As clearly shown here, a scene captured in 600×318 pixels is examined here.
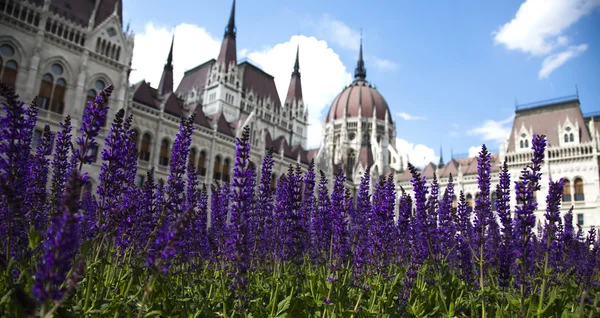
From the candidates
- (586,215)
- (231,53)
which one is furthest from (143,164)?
(586,215)

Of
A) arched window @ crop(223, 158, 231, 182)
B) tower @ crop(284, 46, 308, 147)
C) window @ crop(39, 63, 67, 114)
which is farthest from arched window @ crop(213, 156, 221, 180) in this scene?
tower @ crop(284, 46, 308, 147)

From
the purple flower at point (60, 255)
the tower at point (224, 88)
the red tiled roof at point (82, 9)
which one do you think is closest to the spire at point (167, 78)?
the tower at point (224, 88)

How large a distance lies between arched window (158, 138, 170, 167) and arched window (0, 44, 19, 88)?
38.4 ft

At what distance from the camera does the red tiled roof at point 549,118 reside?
43.7 metres

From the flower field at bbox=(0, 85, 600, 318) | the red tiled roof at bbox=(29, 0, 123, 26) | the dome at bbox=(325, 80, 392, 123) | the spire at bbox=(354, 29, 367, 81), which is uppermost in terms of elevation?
the spire at bbox=(354, 29, 367, 81)

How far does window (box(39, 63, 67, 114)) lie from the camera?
78.6ft

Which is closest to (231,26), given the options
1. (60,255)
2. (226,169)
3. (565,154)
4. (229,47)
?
(229,47)

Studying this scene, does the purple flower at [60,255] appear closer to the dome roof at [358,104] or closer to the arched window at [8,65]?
the arched window at [8,65]

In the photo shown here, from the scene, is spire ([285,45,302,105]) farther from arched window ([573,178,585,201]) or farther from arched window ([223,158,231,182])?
arched window ([573,178,585,201])

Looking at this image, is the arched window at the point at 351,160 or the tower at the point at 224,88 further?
the arched window at the point at 351,160

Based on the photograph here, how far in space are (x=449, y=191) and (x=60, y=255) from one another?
870 centimetres

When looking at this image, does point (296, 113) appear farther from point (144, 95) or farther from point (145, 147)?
point (145, 147)

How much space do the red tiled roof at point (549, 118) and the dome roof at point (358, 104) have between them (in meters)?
30.6

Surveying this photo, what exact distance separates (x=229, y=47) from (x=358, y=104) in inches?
1353
